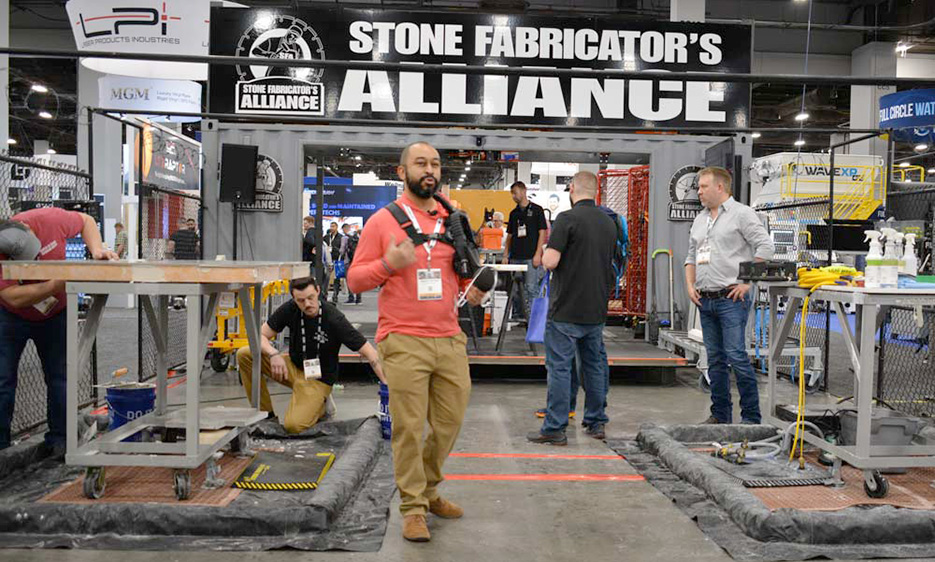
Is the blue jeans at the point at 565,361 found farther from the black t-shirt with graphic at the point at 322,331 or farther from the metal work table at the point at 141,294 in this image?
the metal work table at the point at 141,294

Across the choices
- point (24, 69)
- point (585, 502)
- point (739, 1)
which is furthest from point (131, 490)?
point (24, 69)

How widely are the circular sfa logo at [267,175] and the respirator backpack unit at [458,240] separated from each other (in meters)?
6.04

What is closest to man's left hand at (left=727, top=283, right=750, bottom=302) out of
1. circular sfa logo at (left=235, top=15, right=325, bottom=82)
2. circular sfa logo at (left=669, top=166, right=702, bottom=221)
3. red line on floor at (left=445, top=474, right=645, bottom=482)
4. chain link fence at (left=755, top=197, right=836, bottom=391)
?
chain link fence at (left=755, top=197, right=836, bottom=391)

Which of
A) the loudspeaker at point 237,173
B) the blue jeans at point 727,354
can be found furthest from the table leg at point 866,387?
the loudspeaker at point 237,173

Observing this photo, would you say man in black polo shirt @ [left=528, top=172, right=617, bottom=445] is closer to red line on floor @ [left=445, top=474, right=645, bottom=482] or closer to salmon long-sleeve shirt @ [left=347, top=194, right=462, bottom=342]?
red line on floor @ [left=445, top=474, right=645, bottom=482]

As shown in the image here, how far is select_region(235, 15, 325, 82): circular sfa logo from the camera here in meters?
9.20

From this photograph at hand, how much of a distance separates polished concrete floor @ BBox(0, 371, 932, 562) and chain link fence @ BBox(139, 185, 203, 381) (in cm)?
394

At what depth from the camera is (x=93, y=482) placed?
12.0 ft

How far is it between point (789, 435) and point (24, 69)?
88.2 ft

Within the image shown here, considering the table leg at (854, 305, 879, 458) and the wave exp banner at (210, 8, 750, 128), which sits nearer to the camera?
the table leg at (854, 305, 879, 458)

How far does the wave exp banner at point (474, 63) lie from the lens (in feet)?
30.4

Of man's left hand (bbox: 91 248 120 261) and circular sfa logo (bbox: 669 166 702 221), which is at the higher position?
circular sfa logo (bbox: 669 166 702 221)

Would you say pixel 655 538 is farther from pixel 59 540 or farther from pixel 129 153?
pixel 129 153

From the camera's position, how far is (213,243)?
30.1 feet
